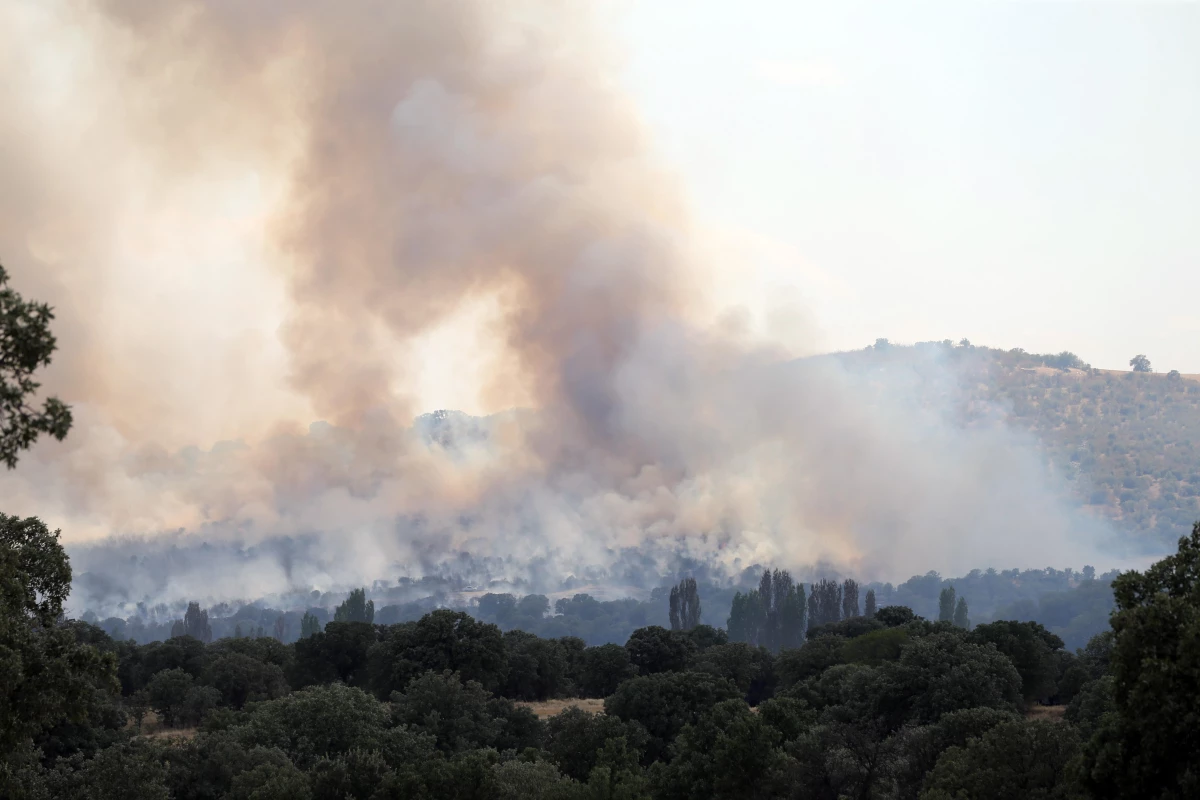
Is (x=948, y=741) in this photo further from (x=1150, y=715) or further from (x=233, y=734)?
(x=233, y=734)

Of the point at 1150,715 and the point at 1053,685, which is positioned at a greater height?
the point at 1150,715

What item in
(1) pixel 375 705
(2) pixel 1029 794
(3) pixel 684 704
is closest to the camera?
(2) pixel 1029 794

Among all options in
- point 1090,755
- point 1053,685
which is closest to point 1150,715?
point 1090,755

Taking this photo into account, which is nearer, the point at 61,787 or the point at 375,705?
the point at 61,787

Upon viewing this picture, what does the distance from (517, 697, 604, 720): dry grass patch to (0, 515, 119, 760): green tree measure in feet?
244

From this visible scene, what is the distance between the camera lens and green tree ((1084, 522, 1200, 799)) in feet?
106

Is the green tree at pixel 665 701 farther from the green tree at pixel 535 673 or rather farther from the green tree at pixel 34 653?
the green tree at pixel 34 653

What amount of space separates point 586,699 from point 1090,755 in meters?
92.6

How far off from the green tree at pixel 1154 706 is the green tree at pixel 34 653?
1322 inches

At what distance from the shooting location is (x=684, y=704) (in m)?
89.6

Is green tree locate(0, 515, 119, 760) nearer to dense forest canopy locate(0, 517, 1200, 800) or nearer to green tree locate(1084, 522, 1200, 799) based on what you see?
dense forest canopy locate(0, 517, 1200, 800)

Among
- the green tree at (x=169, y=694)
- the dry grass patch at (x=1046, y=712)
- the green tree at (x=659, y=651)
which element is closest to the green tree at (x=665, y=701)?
the dry grass patch at (x=1046, y=712)

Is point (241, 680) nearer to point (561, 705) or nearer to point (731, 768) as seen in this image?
point (561, 705)

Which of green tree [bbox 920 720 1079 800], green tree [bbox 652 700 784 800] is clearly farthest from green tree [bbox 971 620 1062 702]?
green tree [bbox 920 720 1079 800]
